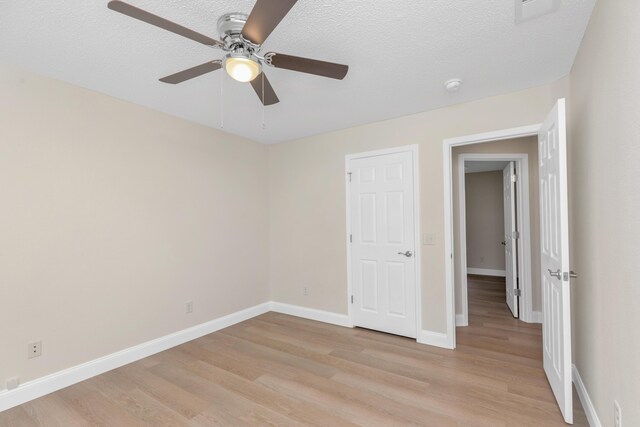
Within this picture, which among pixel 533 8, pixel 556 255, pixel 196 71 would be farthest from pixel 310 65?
pixel 556 255

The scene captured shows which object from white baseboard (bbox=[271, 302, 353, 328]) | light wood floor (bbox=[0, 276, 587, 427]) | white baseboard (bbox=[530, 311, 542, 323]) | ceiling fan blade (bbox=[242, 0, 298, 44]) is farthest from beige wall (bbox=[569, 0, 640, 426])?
white baseboard (bbox=[271, 302, 353, 328])

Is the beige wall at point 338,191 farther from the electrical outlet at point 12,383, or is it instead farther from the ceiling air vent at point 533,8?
the electrical outlet at point 12,383

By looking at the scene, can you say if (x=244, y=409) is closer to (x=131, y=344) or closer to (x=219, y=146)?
(x=131, y=344)

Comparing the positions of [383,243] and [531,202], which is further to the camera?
[531,202]

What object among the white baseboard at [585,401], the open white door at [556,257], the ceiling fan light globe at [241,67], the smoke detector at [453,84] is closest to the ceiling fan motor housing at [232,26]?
the ceiling fan light globe at [241,67]

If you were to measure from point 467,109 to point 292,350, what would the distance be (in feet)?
9.91

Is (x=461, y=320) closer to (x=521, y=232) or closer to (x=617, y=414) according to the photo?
(x=521, y=232)

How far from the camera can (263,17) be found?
1.32 metres

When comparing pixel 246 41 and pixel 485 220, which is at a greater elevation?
pixel 246 41

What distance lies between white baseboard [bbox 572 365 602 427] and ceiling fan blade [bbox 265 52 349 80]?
8.31 ft

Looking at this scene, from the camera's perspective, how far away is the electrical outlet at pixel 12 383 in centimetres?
217

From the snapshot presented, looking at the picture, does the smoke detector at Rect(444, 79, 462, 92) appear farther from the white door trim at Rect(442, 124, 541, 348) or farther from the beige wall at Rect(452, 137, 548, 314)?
the beige wall at Rect(452, 137, 548, 314)

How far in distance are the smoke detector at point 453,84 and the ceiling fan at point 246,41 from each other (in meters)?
1.24

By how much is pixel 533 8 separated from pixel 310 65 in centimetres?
127
